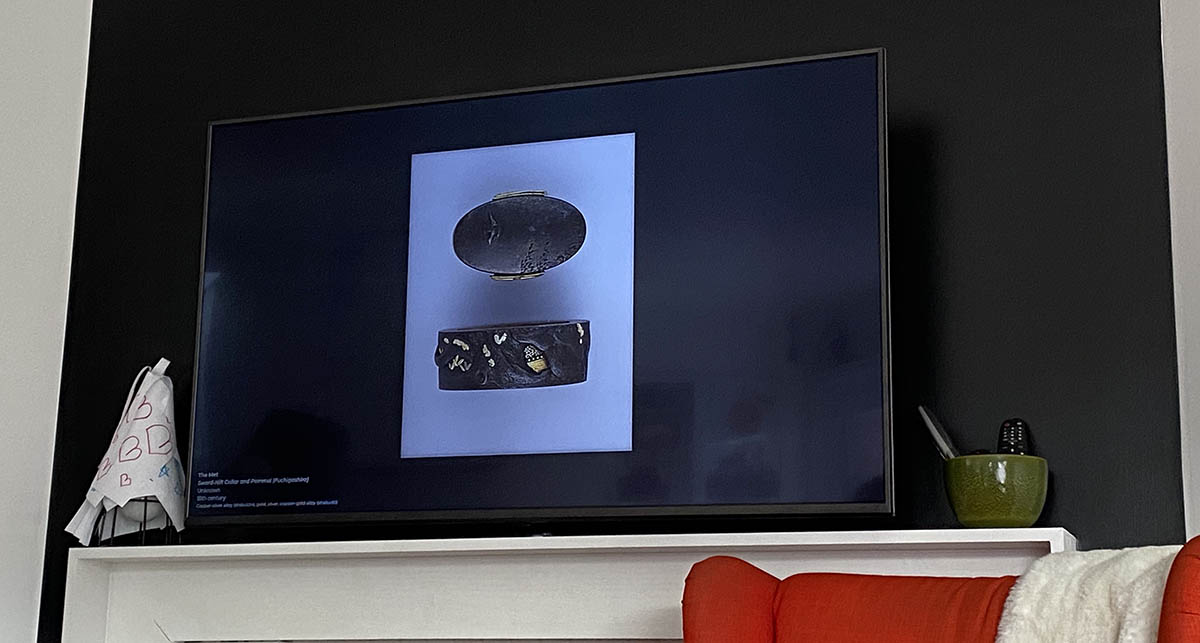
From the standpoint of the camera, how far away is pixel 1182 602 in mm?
1872

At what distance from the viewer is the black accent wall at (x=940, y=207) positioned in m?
2.57

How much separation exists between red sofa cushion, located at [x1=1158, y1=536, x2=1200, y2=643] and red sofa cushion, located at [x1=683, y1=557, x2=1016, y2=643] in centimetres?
28

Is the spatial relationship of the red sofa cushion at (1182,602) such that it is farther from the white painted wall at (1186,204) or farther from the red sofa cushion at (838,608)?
the white painted wall at (1186,204)

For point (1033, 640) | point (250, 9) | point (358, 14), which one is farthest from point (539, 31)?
point (1033, 640)

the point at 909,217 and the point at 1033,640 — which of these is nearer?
the point at 1033,640

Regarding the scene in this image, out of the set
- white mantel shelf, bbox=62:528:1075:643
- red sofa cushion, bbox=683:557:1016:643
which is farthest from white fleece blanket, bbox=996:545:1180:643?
white mantel shelf, bbox=62:528:1075:643

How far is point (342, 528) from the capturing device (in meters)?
3.02

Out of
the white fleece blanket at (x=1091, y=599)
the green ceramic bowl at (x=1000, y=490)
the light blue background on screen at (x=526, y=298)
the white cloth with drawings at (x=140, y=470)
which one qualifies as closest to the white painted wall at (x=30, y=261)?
the white cloth with drawings at (x=140, y=470)

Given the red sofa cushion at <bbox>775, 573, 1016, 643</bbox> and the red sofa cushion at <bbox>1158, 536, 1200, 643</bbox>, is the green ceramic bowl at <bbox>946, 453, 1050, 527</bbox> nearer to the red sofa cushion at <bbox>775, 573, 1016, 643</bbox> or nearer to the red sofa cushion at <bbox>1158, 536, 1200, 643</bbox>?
the red sofa cushion at <bbox>775, 573, 1016, 643</bbox>

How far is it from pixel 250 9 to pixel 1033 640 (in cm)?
229

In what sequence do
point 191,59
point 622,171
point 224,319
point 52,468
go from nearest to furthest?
point 622,171
point 224,319
point 52,468
point 191,59

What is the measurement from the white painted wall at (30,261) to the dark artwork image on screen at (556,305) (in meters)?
0.45

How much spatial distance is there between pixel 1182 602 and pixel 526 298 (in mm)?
1350

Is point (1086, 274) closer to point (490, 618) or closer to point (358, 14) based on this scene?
point (490, 618)
